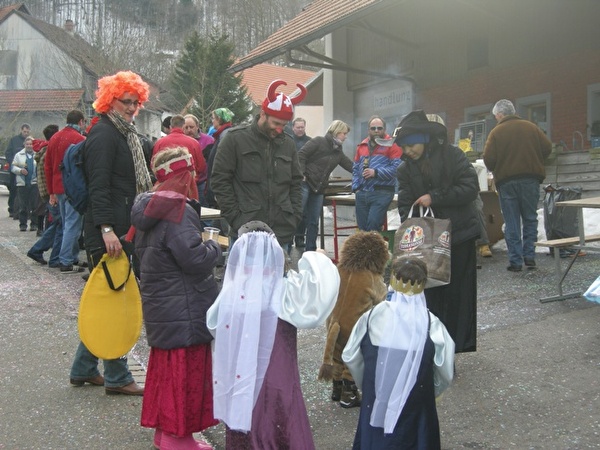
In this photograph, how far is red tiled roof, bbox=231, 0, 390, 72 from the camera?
13648 mm

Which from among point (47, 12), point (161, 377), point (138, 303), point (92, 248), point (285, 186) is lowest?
point (161, 377)

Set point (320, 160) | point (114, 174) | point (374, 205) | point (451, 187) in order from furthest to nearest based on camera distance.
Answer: point (320, 160) < point (374, 205) < point (451, 187) < point (114, 174)

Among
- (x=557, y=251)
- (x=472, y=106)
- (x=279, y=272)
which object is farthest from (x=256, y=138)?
(x=472, y=106)

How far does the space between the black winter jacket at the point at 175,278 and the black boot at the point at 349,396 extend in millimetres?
1186

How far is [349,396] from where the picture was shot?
4.73 meters

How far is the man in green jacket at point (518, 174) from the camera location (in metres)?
8.82

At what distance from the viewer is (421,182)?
5309mm

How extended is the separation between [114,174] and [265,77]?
153 feet

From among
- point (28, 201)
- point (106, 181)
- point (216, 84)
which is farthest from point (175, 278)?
point (216, 84)

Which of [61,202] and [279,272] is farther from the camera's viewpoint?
[61,202]

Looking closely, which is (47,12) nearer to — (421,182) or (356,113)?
(356,113)

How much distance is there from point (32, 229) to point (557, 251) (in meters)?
11.5

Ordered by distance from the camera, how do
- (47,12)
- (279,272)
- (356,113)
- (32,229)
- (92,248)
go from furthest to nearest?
(47,12)
(356,113)
(32,229)
(92,248)
(279,272)

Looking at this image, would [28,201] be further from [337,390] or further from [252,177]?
[337,390]
